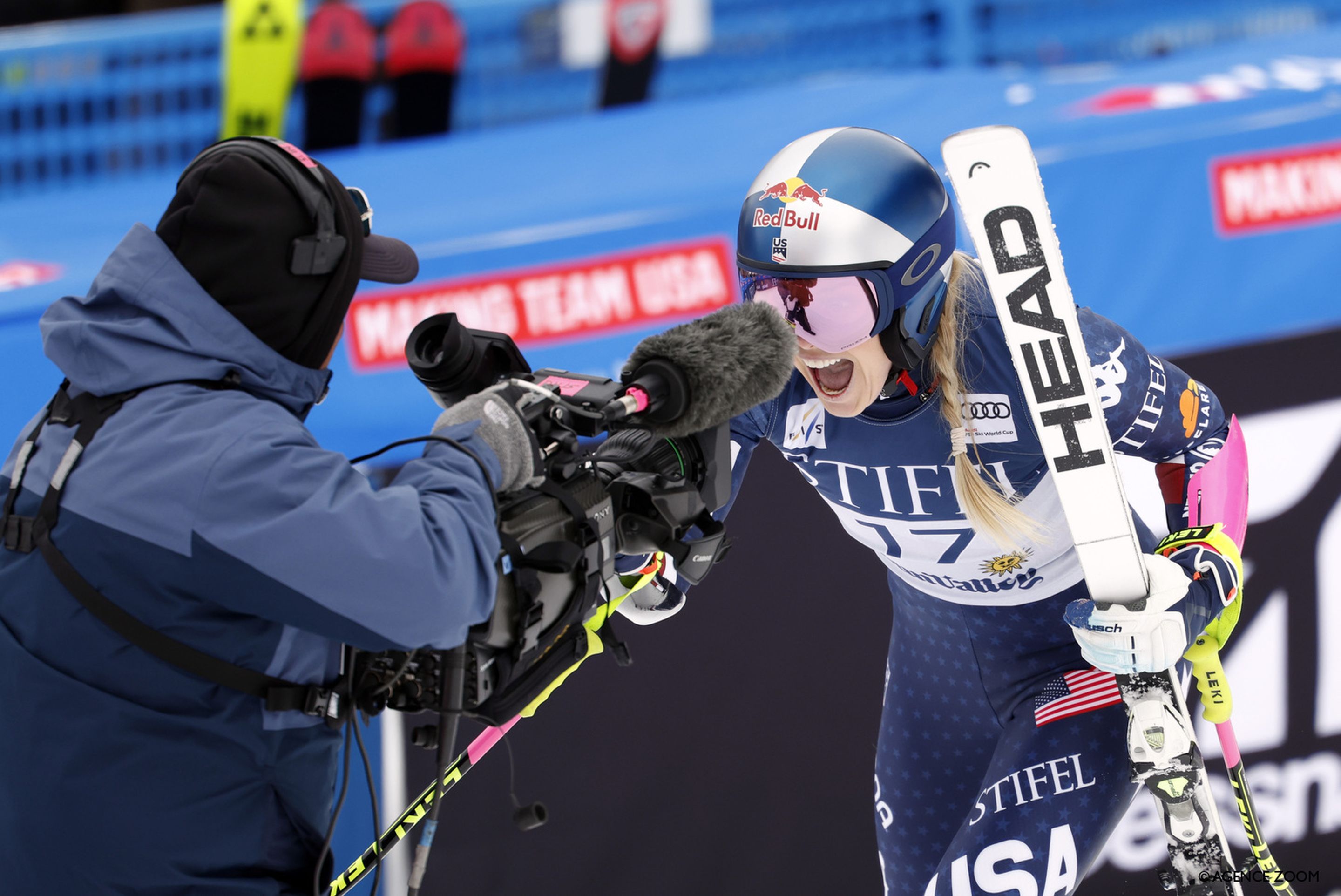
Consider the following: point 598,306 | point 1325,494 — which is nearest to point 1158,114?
point 1325,494

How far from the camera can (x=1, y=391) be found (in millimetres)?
3451

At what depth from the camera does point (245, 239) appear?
5.38 ft

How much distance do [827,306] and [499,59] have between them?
3821 millimetres

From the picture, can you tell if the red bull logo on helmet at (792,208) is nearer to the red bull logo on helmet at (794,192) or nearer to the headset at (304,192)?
the red bull logo on helmet at (794,192)

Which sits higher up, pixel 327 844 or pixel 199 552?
pixel 199 552

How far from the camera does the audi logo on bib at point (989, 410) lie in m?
2.55

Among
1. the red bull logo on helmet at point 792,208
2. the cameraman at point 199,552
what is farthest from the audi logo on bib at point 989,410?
the cameraman at point 199,552

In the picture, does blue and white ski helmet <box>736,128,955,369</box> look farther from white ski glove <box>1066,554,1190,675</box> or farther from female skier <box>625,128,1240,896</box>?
white ski glove <box>1066,554,1190,675</box>

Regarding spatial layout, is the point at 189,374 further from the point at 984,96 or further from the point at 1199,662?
the point at 984,96

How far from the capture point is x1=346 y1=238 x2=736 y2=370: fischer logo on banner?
3719 millimetres

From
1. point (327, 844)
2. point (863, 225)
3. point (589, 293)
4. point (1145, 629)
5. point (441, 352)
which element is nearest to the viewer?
point (327, 844)

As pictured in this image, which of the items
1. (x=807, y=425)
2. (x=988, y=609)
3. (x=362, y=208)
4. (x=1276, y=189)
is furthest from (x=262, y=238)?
(x=1276, y=189)

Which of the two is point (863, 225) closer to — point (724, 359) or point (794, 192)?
point (794, 192)

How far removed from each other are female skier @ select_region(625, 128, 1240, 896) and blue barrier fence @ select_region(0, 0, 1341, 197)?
3372mm
